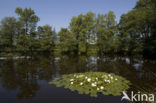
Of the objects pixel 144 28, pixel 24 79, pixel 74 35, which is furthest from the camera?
pixel 74 35

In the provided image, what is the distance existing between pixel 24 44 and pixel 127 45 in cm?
2369

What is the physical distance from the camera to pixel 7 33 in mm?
22172

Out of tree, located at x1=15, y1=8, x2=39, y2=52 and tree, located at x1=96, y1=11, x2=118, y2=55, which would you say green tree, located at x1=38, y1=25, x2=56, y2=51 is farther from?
tree, located at x1=96, y1=11, x2=118, y2=55

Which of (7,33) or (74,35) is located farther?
(74,35)

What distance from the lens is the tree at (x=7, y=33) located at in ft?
70.9

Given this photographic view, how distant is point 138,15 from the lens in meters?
14.4

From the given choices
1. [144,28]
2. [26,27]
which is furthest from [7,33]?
[144,28]

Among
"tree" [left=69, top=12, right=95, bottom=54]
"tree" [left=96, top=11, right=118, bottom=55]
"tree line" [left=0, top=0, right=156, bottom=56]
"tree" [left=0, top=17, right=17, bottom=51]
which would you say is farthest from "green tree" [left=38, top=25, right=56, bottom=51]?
"tree" [left=96, top=11, right=118, bottom=55]

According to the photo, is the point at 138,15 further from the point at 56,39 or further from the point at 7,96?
the point at 56,39

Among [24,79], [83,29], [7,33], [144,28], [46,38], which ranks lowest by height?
[24,79]

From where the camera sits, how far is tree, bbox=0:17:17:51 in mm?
21625

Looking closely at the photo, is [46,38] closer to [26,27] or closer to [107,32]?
[26,27]

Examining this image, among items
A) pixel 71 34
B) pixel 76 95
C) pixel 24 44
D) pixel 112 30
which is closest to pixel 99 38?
pixel 112 30

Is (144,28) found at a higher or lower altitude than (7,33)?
lower
